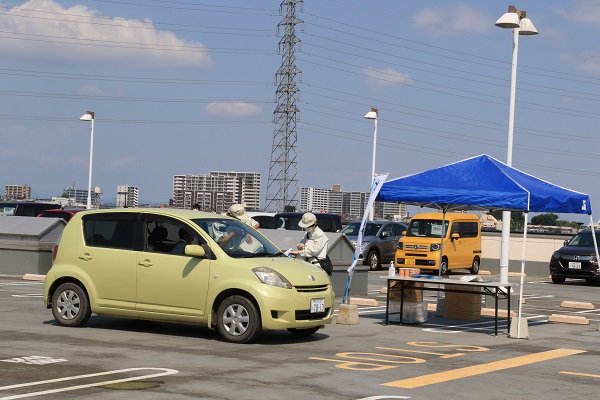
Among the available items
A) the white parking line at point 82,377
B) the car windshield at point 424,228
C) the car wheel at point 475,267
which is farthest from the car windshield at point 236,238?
the car wheel at point 475,267

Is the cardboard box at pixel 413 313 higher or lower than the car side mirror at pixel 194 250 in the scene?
lower

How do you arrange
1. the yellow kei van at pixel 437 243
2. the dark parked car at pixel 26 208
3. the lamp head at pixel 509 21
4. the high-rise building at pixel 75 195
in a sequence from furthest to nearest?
the high-rise building at pixel 75 195
the dark parked car at pixel 26 208
the yellow kei van at pixel 437 243
the lamp head at pixel 509 21

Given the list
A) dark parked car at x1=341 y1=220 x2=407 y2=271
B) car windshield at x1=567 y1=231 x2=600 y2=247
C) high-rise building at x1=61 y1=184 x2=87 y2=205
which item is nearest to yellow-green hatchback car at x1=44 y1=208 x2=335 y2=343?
car windshield at x1=567 y1=231 x2=600 y2=247

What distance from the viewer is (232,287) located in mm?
13562

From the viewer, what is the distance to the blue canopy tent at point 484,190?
15750 mm

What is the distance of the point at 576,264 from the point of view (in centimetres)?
3147

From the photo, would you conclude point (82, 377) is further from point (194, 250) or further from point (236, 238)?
point (236, 238)

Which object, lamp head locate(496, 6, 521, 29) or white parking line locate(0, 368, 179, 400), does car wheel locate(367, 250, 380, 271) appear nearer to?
lamp head locate(496, 6, 521, 29)

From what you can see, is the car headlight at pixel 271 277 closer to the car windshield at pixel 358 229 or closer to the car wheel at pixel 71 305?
the car wheel at pixel 71 305

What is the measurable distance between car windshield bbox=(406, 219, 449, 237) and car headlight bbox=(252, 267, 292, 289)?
822 inches

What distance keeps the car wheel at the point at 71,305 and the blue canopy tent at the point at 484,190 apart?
492cm

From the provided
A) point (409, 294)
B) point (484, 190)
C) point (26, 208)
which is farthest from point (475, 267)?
point (484, 190)

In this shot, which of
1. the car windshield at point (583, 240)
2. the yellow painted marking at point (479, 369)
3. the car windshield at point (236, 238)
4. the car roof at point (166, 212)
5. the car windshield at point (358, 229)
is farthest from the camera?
the car windshield at point (358, 229)

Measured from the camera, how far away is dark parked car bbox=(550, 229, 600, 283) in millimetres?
31188
